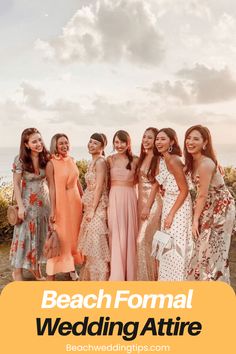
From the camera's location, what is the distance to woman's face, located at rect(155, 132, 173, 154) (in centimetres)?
606

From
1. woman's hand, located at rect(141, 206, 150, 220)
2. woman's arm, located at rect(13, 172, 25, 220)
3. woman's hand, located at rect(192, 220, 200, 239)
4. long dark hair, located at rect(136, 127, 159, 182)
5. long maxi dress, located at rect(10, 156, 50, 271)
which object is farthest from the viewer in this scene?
long maxi dress, located at rect(10, 156, 50, 271)

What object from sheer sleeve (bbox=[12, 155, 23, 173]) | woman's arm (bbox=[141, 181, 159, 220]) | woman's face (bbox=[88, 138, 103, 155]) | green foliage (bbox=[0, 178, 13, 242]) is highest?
woman's face (bbox=[88, 138, 103, 155])

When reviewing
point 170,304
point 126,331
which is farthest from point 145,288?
point 126,331

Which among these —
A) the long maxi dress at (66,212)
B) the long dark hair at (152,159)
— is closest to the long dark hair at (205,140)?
the long dark hair at (152,159)

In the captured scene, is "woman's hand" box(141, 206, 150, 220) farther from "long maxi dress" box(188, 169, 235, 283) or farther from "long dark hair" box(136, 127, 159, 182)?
"long maxi dress" box(188, 169, 235, 283)

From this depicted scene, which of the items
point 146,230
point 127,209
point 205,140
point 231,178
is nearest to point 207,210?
point 205,140

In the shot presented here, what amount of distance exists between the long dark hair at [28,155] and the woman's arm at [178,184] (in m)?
1.91

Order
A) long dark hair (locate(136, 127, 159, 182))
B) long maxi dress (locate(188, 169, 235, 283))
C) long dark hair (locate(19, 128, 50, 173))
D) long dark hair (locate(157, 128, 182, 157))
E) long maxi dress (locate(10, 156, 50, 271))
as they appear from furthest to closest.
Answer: long maxi dress (locate(10, 156, 50, 271))
long dark hair (locate(19, 128, 50, 173))
long dark hair (locate(136, 127, 159, 182))
long dark hair (locate(157, 128, 182, 157))
long maxi dress (locate(188, 169, 235, 283))

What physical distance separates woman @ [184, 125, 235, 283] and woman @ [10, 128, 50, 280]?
7.30 ft

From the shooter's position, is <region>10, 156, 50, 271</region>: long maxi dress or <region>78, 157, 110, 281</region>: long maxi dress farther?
<region>10, 156, 50, 271</region>: long maxi dress

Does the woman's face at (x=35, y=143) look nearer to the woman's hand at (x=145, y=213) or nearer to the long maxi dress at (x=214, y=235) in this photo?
the woman's hand at (x=145, y=213)

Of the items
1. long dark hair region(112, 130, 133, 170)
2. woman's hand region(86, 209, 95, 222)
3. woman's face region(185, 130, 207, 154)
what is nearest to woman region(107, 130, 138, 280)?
long dark hair region(112, 130, 133, 170)

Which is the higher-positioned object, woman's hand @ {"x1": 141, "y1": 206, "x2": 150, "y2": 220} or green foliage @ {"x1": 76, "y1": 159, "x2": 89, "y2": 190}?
green foliage @ {"x1": 76, "y1": 159, "x2": 89, "y2": 190}

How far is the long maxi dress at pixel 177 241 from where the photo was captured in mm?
6016
